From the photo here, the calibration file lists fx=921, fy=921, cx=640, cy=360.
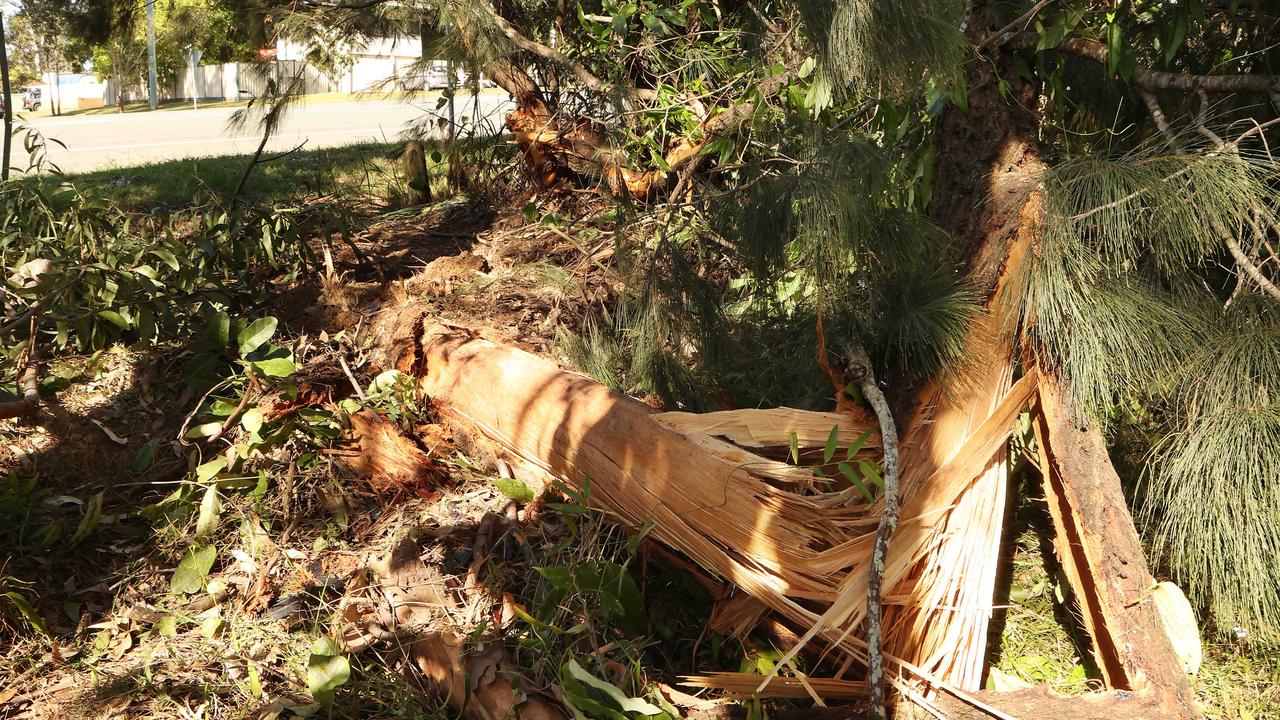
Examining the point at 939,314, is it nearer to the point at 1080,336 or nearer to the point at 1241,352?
the point at 1080,336

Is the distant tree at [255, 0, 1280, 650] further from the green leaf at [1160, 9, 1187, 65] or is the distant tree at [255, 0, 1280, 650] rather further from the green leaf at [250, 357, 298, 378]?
the green leaf at [250, 357, 298, 378]

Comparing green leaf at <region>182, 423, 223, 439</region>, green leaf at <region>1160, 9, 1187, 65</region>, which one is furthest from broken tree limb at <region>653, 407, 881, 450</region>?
green leaf at <region>182, 423, 223, 439</region>

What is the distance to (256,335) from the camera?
9.59ft

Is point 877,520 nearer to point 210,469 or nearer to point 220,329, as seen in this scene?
point 210,469

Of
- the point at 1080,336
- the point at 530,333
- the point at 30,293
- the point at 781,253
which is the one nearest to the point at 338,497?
the point at 530,333

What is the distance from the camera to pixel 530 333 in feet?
10.8

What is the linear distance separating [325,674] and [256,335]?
133 centimetres

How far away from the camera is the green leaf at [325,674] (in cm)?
195

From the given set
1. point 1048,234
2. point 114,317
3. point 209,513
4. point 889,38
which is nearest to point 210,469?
point 209,513

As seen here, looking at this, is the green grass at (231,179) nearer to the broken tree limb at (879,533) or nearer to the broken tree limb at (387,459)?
the broken tree limb at (387,459)

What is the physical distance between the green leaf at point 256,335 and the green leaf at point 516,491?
3.13ft

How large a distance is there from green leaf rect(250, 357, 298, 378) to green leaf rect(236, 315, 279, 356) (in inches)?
3.9

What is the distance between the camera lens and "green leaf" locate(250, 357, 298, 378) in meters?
2.77

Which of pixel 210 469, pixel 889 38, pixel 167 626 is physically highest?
pixel 889 38
